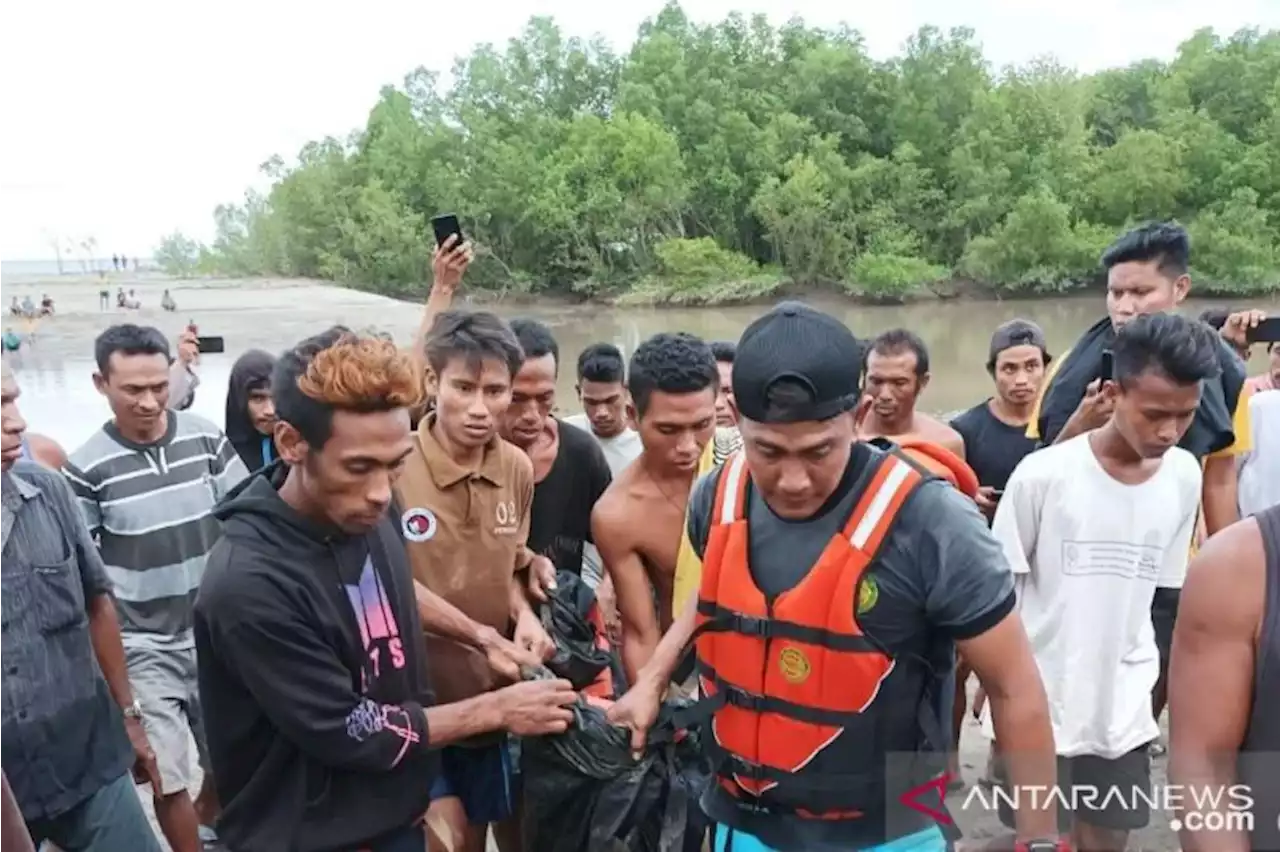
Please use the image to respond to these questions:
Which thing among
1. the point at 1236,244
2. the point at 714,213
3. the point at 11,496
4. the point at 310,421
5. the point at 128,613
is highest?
the point at 714,213

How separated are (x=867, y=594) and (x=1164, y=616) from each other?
189 centimetres

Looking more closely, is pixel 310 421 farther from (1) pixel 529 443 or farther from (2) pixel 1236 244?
(2) pixel 1236 244

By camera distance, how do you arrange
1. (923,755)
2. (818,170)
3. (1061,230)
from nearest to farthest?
(923,755), (1061,230), (818,170)

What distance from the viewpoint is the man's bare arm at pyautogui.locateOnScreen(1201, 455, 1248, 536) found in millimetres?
3473

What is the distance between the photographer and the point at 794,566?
79.8 inches

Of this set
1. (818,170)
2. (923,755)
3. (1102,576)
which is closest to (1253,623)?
(923,755)

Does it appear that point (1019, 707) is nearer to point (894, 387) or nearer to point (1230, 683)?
point (1230, 683)

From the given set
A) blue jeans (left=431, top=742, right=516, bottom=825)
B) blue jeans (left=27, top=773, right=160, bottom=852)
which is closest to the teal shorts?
blue jeans (left=431, top=742, right=516, bottom=825)

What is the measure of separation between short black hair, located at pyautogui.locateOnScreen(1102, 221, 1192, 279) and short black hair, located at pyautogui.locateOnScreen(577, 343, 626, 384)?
1.92 metres

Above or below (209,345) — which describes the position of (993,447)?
below

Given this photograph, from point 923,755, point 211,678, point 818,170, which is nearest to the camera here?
point 923,755

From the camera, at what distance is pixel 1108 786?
3.08 m

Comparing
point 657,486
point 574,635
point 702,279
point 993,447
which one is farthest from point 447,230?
point 702,279

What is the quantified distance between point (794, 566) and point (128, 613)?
2733 millimetres
